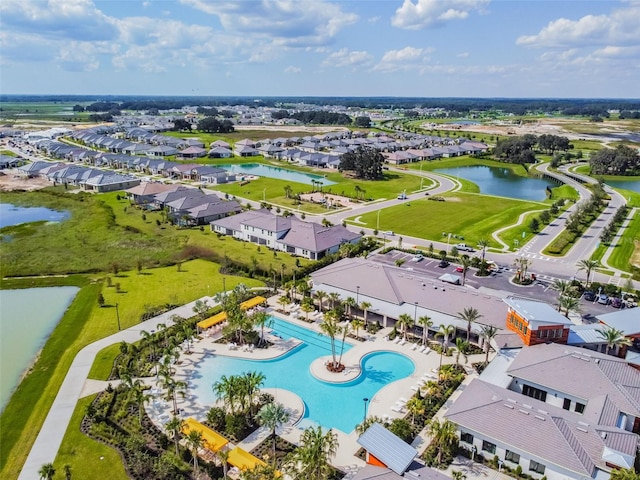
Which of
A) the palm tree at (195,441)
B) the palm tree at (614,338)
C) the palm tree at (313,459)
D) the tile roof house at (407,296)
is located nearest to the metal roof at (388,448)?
the palm tree at (313,459)

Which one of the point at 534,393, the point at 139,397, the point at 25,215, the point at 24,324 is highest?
the point at 139,397

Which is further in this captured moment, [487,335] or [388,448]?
[487,335]

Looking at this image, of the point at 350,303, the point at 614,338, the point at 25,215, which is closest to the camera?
the point at 614,338

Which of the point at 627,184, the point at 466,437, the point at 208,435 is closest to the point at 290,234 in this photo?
the point at 208,435

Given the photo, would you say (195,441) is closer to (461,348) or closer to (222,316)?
(222,316)

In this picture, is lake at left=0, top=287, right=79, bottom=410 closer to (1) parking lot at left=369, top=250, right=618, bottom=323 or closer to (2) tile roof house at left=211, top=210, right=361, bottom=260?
(2) tile roof house at left=211, top=210, right=361, bottom=260

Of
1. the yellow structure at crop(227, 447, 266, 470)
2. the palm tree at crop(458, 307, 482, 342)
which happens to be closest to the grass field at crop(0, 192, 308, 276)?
the palm tree at crop(458, 307, 482, 342)

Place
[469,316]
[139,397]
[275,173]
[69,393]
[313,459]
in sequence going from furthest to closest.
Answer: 1. [275,173]
2. [469,316]
3. [69,393]
4. [139,397]
5. [313,459]
